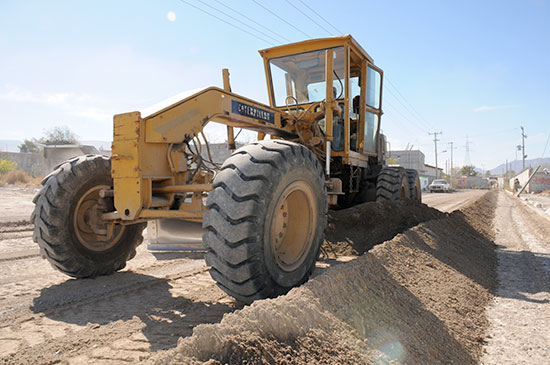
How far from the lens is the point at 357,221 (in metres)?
6.40

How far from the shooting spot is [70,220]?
13.1 feet

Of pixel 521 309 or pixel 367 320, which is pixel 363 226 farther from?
pixel 367 320

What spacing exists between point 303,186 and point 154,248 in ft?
8.53

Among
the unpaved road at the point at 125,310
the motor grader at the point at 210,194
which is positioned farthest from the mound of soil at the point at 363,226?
the motor grader at the point at 210,194

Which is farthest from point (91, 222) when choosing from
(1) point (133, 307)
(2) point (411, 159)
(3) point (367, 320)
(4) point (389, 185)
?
(2) point (411, 159)

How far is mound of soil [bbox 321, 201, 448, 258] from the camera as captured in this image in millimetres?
5965

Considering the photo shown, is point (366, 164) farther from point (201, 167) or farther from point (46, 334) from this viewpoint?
point (46, 334)

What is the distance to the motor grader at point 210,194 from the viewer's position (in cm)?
285

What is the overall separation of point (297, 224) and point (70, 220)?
92.7 inches

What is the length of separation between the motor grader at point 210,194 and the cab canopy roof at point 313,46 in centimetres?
12

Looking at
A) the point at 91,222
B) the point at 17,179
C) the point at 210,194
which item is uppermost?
the point at 17,179

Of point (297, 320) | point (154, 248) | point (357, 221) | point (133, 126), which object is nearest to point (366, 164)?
point (357, 221)

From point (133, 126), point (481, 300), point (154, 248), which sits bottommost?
point (481, 300)

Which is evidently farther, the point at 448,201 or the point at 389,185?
the point at 448,201
